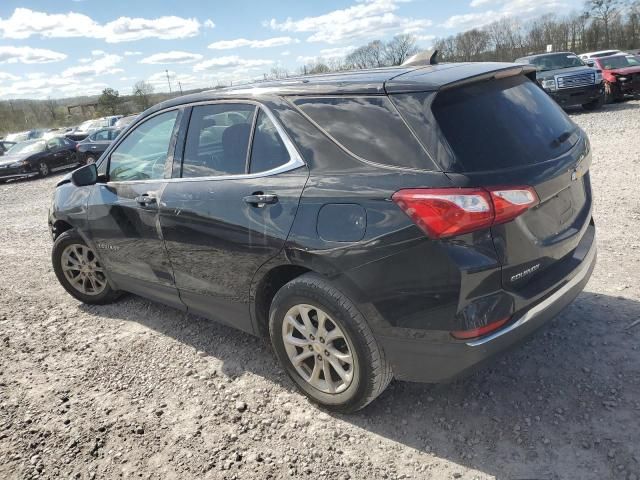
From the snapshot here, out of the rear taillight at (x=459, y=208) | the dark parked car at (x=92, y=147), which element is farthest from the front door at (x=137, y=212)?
the dark parked car at (x=92, y=147)

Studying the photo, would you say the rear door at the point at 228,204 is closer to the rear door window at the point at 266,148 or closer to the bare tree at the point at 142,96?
the rear door window at the point at 266,148

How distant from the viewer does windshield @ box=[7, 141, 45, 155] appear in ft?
60.3

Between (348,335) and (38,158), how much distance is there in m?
18.7

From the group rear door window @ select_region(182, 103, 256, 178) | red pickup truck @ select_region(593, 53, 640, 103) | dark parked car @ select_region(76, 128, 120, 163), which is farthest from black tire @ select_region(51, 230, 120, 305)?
red pickup truck @ select_region(593, 53, 640, 103)

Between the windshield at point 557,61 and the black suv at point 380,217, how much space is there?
1515cm

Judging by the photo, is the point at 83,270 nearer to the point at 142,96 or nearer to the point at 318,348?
the point at 318,348

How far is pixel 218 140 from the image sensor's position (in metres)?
3.27

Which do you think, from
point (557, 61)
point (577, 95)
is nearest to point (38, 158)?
point (557, 61)

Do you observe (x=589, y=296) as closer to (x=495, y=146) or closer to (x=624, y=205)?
(x=495, y=146)

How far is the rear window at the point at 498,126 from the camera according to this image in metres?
2.34

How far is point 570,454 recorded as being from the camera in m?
2.41

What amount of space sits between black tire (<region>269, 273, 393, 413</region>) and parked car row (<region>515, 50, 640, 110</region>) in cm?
1338

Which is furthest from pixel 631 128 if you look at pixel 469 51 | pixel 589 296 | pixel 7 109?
pixel 7 109

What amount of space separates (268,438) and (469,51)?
53.1 meters
